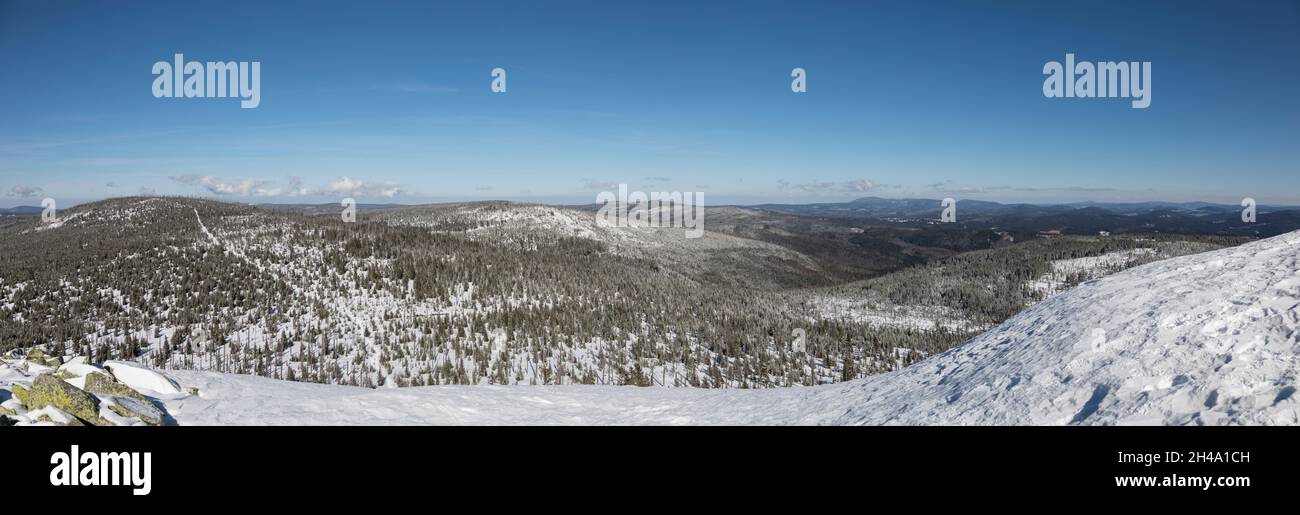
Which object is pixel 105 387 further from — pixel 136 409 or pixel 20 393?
pixel 20 393

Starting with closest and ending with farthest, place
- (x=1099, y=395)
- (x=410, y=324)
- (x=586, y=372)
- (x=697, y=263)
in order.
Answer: (x=1099, y=395) → (x=586, y=372) → (x=410, y=324) → (x=697, y=263)

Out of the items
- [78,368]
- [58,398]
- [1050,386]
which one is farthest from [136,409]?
[1050,386]

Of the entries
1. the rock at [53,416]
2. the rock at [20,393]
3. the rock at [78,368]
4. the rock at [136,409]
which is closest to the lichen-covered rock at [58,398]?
the rock at [20,393]
